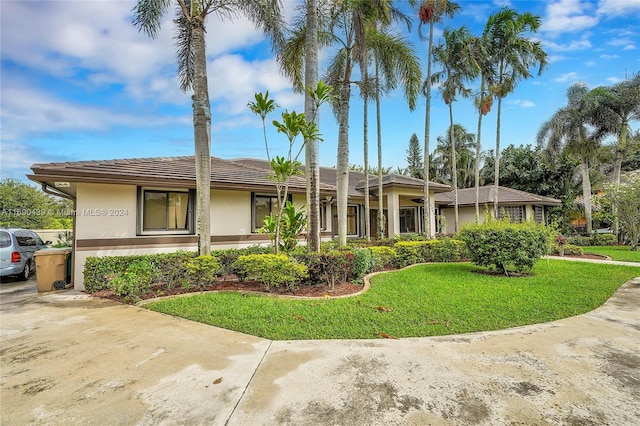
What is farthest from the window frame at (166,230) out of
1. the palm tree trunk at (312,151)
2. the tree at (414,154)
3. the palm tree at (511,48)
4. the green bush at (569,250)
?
the tree at (414,154)

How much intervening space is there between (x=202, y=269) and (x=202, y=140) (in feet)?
10.8

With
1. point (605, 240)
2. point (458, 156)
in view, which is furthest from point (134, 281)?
point (458, 156)

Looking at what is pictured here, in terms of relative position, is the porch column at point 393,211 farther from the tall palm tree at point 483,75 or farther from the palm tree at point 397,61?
the palm tree at point 397,61

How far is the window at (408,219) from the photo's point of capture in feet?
76.4

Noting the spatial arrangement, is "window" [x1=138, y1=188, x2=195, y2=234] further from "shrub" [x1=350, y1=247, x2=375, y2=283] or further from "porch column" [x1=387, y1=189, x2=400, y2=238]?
"porch column" [x1=387, y1=189, x2=400, y2=238]

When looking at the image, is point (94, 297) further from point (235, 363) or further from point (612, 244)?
point (612, 244)

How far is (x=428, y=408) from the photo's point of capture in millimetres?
2588

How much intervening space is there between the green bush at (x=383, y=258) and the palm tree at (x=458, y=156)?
90.2 feet

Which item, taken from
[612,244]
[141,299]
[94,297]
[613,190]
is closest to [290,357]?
[141,299]

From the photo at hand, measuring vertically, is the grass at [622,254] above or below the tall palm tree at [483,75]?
below

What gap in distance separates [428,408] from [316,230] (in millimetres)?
5866

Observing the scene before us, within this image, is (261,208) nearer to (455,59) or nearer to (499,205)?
(455,59)

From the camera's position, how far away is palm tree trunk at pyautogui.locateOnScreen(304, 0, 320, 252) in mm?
8242

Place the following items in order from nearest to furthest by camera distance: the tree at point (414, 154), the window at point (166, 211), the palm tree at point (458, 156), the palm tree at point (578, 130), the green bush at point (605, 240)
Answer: the window at point (166, 211) → the green bush at point (605, 240) → the palm tree at point (578, 130) → the palm tree at point (458, 156) → the tree at point (414, 154)
